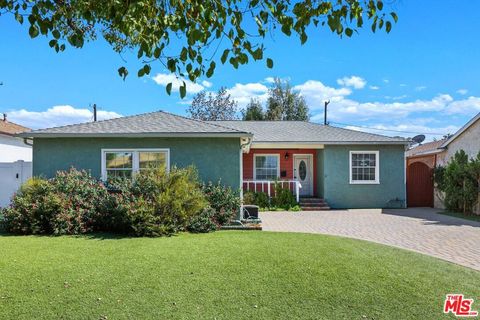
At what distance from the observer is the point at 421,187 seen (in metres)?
19.5

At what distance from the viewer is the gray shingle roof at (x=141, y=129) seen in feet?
40.0

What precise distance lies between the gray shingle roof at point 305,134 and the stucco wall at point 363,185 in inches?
26.0

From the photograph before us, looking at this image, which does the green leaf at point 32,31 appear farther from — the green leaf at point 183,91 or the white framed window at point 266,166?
the white framed window at point 266,166

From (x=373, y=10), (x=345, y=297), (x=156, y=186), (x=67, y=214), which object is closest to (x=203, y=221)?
(x=156, y=186)

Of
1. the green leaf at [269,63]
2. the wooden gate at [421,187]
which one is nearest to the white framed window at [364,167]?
the wooden gate at [421,187]

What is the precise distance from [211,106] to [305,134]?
24139 millimetres

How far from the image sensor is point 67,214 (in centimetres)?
988

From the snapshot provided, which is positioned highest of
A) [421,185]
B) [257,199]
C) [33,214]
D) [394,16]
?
[394,16]

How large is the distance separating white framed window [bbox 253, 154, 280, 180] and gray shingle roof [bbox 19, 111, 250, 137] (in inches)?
270

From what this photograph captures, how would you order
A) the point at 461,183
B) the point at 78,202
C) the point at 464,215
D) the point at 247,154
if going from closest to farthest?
1. the point at 78,202
2. the point at 464,215
3. the point at 461,183
4. the point at 247,154

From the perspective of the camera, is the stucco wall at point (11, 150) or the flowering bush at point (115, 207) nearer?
the flowering bush at point (115, 207)

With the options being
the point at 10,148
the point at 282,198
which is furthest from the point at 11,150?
the point at 282,198

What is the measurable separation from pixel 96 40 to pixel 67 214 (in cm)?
507

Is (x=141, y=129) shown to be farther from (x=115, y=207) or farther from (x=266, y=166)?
(x=266, y=166)
